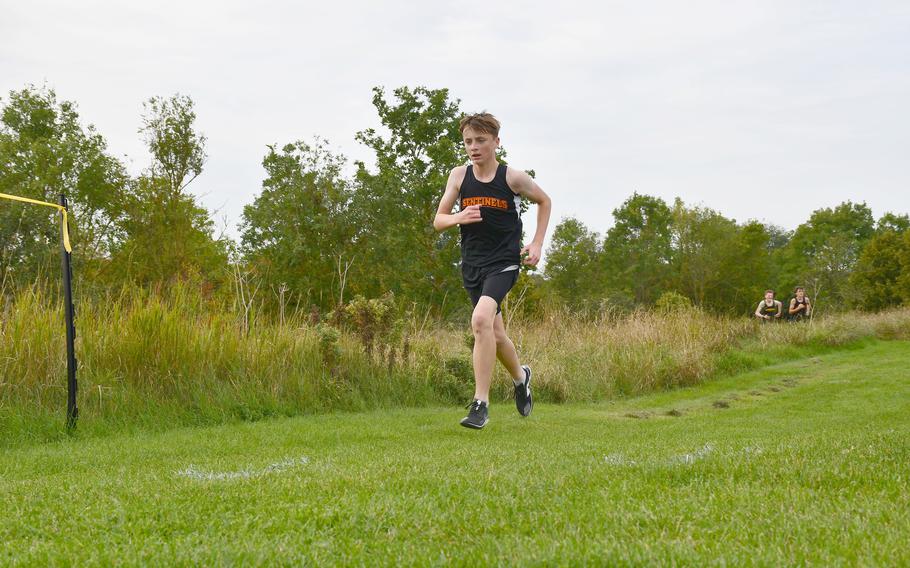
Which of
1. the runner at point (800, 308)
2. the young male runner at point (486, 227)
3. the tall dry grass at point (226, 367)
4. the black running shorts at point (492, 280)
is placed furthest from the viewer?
the runner at point (800, 308)

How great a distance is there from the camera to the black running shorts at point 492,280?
5.94 meters

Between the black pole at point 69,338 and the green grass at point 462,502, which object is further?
the black pole at point 69,338

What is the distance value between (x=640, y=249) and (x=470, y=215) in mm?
53069

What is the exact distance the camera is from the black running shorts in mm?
5938

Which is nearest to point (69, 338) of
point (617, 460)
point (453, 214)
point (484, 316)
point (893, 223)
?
point (453, 214)

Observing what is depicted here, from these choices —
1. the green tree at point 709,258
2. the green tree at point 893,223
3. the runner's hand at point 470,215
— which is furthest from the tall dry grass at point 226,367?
the green tree at point 893,223

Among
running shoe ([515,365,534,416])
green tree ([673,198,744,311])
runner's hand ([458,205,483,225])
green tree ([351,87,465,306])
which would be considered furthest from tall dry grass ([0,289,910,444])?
green tree ([673,198,744,311])

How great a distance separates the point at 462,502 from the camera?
9.40 feet

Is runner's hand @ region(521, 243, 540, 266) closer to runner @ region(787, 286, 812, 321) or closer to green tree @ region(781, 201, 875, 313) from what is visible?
runner @ region(787, 286, 812, 321)

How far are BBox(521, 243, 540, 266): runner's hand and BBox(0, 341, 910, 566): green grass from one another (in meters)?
1.36

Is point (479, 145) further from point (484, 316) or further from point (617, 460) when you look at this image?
point (617, 460)

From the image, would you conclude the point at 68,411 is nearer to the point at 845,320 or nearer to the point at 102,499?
the point at 102,499

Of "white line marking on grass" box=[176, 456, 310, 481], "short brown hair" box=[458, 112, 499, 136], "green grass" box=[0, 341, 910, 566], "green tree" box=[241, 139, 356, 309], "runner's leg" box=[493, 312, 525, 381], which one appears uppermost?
"green tree" box=[241, 139, 356, 309]

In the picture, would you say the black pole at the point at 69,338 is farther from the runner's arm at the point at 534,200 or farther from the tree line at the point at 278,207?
the tree line at the point at 278,207
